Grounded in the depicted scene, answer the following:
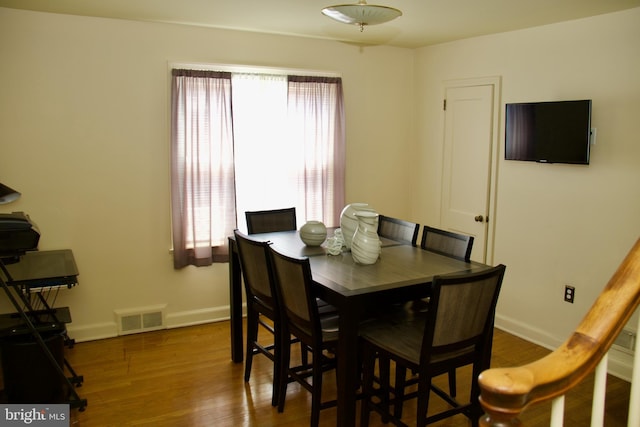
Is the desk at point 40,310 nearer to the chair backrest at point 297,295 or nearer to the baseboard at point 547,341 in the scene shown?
the chair backrest at point 297,295

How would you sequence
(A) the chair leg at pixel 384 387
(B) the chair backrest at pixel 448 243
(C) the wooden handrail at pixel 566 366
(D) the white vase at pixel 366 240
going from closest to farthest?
1. (C) the wooden handrail at pixel 566 366
2. (A) the chair leg at pixel 384 387
3. (D) the white vase at pixel 366 240
4. (B) the chair backrest at pixel 448 243

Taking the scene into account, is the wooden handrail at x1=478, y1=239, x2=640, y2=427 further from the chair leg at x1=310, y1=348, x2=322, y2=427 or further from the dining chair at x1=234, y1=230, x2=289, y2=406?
the dining chair at x1=234, y1=230, x2=289, y2=406

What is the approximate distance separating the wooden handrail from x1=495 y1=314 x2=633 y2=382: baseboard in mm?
3036

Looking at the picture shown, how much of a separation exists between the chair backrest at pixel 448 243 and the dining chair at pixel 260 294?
3.57 ft

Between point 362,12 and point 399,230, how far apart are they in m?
1.64

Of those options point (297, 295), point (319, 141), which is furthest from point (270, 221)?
point (297, 295)

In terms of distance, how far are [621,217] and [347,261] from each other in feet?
6.52

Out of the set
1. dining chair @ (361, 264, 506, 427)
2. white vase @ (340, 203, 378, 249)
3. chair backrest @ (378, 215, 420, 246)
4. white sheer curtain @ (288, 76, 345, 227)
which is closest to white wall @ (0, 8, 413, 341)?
white sheer curtain @ (288, 76, 345, 227)

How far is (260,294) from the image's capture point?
326 centimetres

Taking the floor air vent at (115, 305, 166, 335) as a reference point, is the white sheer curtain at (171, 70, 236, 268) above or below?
above

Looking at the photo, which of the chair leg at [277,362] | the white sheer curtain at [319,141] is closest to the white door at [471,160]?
the white sheer curtain at [319,141]

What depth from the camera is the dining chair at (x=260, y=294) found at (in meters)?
3.08

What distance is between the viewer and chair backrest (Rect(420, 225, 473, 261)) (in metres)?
3.13

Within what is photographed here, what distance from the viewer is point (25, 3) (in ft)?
11.7
